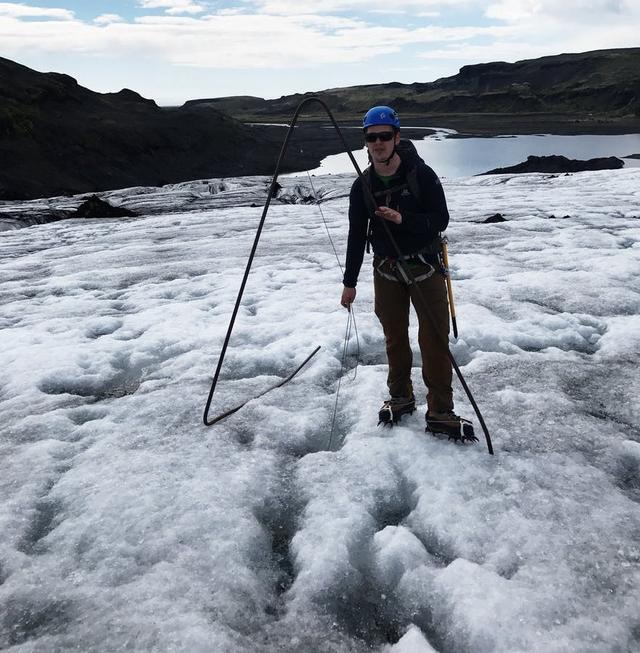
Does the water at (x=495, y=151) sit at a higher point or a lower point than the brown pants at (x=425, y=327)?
lower

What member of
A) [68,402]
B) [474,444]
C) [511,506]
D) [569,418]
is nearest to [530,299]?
[569,418]

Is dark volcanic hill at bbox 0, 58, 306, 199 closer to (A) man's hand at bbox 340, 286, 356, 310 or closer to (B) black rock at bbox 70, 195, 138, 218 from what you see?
(B) black rock at bbox 70, 195, 138, 218

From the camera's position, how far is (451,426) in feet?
15.9

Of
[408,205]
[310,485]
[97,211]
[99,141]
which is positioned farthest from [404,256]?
[99,141]

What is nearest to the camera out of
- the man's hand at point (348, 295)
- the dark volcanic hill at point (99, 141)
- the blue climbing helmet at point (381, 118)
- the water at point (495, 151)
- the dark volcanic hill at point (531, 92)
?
the blue climbing helmet at point (381, 118)

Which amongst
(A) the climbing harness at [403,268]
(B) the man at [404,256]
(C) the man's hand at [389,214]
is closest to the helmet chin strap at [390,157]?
(B) the man at [404,256]

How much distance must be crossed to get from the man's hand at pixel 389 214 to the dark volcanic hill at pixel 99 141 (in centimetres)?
3429

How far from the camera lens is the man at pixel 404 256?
4.35 m

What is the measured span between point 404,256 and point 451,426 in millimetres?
1618

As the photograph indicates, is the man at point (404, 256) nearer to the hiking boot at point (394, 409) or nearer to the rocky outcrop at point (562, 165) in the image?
the hiking boot at point (394, 409)

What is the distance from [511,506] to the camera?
4.02 metres

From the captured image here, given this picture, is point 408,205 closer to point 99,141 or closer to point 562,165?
point 562,165

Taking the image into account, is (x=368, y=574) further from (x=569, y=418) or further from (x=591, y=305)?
(x=591, y=305)

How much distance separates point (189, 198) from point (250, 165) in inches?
1040
